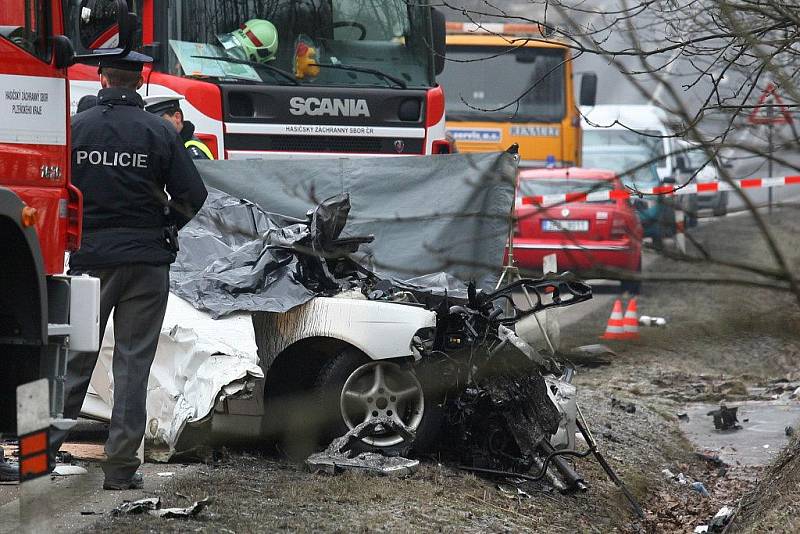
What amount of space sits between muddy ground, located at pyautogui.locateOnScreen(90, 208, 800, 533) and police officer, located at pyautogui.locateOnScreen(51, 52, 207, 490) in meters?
0.46

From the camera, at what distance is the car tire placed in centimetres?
693

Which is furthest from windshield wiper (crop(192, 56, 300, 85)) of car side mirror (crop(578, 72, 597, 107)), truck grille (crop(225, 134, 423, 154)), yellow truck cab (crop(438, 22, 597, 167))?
car side mirror (crop(578, 72, 597, 107))

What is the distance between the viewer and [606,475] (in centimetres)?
780

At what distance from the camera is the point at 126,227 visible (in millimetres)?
6090

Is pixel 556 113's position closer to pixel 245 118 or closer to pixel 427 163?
pixel 245 118

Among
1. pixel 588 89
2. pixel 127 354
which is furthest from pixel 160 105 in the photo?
pixel 588 89

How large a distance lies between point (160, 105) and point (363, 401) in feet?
10.6

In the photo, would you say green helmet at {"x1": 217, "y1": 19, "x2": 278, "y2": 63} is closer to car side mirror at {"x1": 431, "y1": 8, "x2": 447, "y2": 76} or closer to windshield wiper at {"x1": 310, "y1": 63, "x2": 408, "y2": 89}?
windshield wiper at {"x1": 310, "y1": 63, "x2": 408, "y2": 89}

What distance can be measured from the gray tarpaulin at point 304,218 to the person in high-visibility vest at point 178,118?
360 mm

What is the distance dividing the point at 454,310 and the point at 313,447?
1156 millimetres

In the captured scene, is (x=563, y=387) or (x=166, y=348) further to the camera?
(x=563, y=387)

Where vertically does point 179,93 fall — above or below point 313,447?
above

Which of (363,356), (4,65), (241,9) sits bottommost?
(363,356)

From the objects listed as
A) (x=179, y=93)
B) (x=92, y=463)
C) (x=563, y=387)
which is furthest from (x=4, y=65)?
(x=179, y=93)
